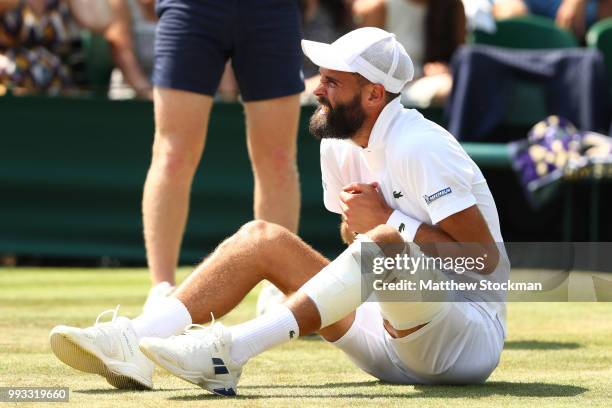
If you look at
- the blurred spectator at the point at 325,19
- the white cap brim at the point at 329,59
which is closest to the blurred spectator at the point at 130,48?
the blurred spectator at the point at 325,19

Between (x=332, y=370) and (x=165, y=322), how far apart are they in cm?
86

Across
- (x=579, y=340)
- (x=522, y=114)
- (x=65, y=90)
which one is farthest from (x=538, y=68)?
(x=579, y=340)

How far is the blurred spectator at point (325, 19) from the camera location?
10008mm

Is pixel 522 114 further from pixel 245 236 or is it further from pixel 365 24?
pixel 245 236

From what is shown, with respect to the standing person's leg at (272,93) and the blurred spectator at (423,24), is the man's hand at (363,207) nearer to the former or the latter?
the standing person's leg at (272,93)

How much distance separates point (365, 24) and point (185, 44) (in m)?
4.38

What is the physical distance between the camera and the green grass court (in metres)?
3.88

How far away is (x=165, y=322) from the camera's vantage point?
404 centimetres

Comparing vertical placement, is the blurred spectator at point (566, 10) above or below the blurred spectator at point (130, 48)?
above

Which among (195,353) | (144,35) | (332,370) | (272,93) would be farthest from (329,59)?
(144,35)

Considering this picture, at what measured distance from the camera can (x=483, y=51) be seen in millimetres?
8992

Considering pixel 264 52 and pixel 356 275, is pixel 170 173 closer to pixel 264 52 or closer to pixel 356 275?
pixel 264 52

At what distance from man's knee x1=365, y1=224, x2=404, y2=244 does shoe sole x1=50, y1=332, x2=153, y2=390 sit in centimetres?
87

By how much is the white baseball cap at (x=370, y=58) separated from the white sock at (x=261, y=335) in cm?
85
